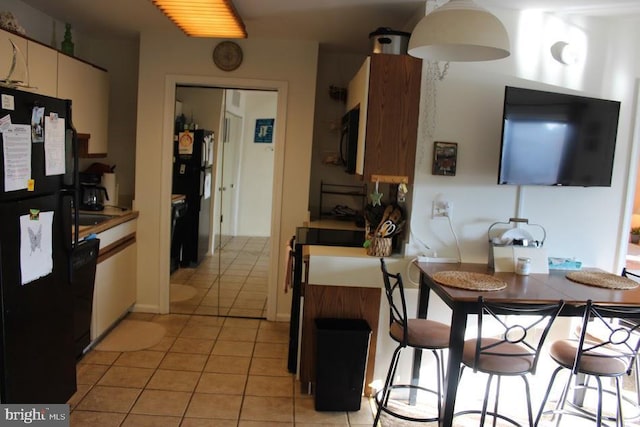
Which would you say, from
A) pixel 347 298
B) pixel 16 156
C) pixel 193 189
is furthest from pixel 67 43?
pixel 347 298

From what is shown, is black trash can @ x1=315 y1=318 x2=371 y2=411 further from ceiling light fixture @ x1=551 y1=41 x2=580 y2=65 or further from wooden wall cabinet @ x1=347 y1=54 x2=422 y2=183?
ceiling light fixture @ x1=551 y1=41 x2=580 y2=65

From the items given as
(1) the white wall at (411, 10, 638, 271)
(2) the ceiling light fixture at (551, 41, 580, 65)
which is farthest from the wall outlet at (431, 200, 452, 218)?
(2) the ceiling light fixture at (551, 41, 580, 65)

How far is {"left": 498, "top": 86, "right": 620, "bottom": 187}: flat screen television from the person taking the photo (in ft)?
9.02

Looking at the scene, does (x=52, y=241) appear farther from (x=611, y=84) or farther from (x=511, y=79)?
(x=611, y=84)

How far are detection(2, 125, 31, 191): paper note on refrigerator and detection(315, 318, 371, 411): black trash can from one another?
5.34 ft

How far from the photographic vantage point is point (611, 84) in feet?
10.1

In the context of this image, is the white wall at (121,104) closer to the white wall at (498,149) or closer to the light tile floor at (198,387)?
the light tile floor at (198,387)

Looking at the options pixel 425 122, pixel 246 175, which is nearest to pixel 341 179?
pixel 246 175

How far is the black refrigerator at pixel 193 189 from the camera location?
4137mm

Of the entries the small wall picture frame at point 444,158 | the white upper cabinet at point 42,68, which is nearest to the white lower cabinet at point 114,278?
the white upper cabinet at point 42,68

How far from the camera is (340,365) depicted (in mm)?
2812

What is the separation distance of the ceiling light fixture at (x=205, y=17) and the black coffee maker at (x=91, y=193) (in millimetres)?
1472

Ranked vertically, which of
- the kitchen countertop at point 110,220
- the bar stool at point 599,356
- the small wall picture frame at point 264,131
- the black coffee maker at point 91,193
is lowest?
the bar stool at point 599,356

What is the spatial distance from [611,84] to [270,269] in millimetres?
2798
